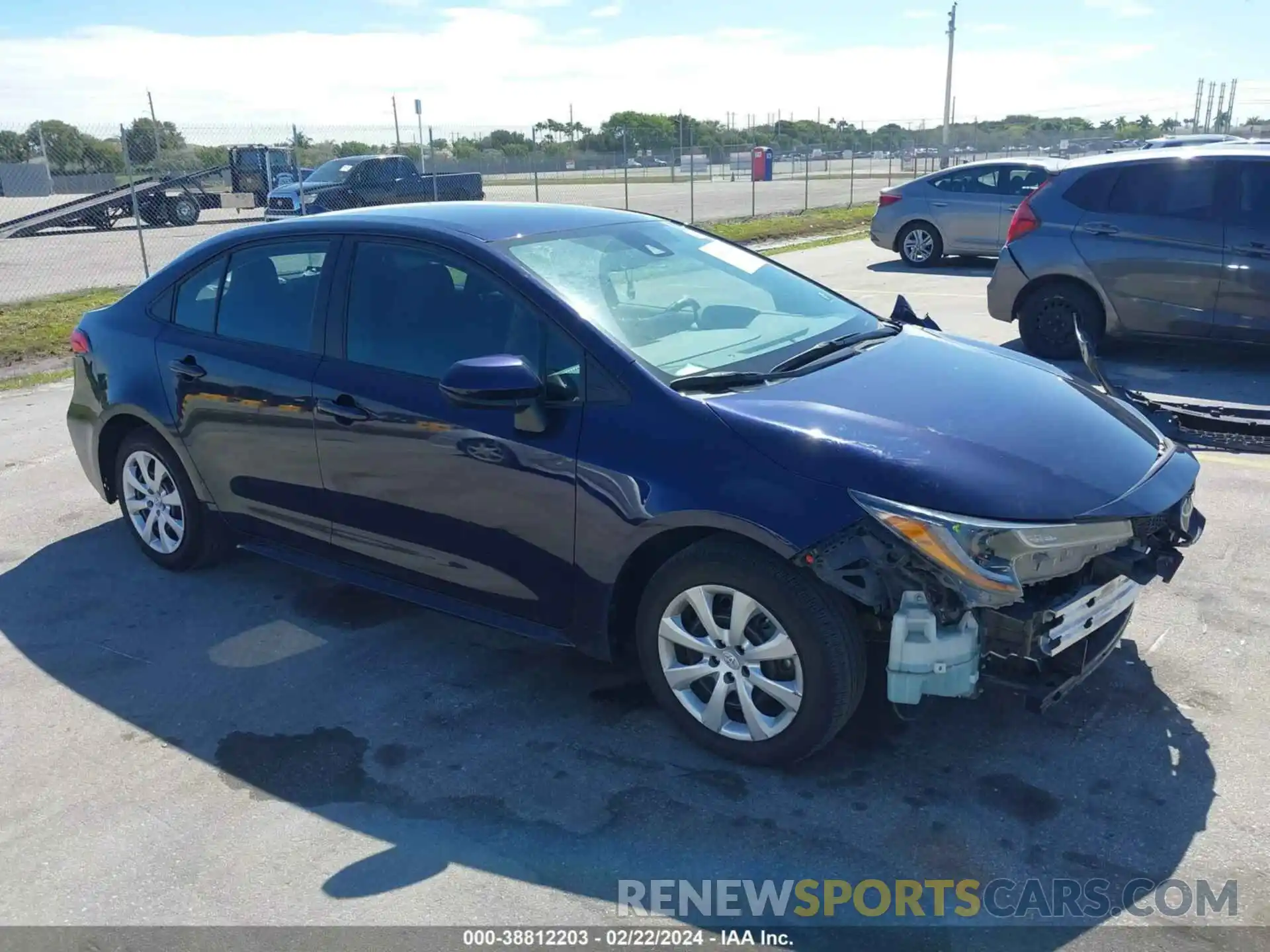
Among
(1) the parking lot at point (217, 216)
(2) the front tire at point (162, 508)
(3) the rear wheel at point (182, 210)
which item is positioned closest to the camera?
(2) the front tire at point (162, 508)

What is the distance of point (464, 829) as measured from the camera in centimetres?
319

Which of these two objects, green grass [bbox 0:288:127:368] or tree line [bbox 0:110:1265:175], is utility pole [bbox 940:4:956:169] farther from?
green grass [bbox 0:288:127:368]

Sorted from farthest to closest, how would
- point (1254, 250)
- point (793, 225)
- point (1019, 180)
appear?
1. point (793, 225)
2. point (1019, 180)
3. point (1254, 250)

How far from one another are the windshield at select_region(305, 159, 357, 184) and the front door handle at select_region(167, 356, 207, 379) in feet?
62.5

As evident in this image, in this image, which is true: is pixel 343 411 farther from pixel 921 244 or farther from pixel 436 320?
pixel 921 244

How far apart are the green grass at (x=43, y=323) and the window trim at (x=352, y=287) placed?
25.2ft

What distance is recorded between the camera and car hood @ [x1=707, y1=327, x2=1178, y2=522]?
10.2 ft

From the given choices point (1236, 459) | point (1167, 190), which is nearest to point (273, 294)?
point (1236, 459)

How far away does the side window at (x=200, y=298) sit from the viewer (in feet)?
15.7

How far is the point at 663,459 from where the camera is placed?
11.0 feet

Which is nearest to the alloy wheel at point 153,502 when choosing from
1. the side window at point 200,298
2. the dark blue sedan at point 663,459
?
the dark blue sedan at point 663,459

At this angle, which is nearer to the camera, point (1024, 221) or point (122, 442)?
point (122, 442)

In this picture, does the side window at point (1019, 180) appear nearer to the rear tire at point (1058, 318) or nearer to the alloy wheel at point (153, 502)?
the rear tire at point (1058, 318)

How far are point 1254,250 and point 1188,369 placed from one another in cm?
115
